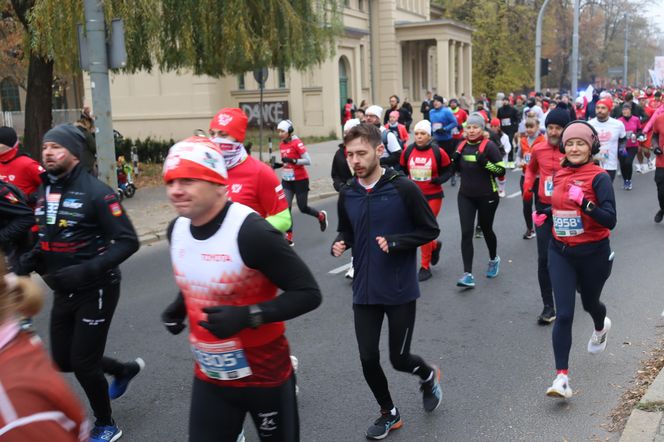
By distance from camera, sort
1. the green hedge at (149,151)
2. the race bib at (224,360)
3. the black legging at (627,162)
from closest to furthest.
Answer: the race bib at (224,360)
the black legging at (627,162)
the green hedge at (149,151)

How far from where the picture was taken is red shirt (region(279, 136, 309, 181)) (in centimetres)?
1098

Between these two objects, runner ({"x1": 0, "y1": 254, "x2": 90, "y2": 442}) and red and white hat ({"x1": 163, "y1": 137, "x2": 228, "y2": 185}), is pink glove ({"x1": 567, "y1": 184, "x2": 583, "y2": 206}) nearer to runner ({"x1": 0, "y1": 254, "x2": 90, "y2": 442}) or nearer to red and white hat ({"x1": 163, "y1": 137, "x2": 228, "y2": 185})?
red and white hat ({"x1": 163, "y1": 137, "x2": 228, "y2": 185})

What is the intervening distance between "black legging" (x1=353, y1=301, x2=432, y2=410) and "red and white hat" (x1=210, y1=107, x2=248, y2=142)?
156cm

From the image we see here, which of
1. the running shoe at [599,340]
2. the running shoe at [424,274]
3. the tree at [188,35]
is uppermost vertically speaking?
the tree at [188,35]

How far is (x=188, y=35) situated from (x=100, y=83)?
381cm

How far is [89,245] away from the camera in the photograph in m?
4.32

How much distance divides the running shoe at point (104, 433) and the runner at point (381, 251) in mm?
1586

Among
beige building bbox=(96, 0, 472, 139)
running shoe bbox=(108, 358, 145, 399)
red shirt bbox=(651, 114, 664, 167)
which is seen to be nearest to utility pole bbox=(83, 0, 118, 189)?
running shoe bbox=(108, 358, 145, 399)

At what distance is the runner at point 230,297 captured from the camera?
110 inches

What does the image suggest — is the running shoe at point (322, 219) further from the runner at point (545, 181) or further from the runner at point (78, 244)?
the runner at point (78, 244)

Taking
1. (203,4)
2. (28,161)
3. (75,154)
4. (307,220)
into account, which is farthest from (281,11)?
(75,154)

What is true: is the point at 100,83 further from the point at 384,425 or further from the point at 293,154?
the point at 384,425

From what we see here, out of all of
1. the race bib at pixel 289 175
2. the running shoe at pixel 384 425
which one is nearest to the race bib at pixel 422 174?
the race bib at pixel 289 175

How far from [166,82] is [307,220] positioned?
21.4 m
